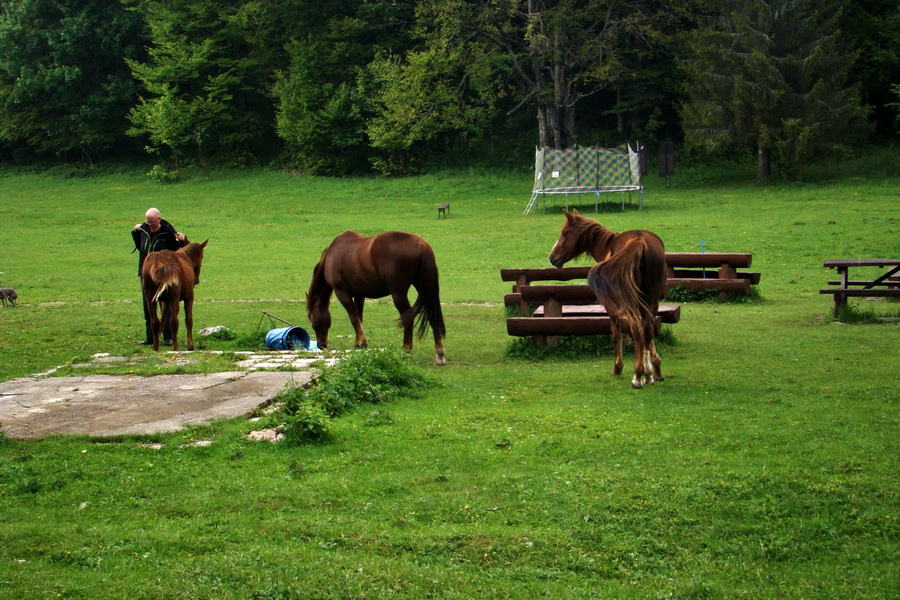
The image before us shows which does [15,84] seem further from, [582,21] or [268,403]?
[268,403]

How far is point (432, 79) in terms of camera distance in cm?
4697

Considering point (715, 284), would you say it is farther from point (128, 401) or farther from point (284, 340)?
point (128, 401)

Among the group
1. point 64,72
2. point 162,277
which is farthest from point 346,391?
point 64,72

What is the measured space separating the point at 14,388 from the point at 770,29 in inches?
1552

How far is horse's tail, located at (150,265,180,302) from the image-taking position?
40.3 ft

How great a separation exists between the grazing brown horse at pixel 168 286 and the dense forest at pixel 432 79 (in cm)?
3246

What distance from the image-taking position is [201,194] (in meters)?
45.6

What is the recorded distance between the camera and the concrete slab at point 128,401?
24.1 feet

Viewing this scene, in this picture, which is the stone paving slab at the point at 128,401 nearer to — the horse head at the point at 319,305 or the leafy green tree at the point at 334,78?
the horse head at the point at 319,305

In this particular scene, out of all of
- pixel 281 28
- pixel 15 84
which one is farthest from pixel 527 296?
pixel 15 84

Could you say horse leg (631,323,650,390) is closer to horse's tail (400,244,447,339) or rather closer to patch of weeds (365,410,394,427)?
patch of weeds (365,410,394,427)

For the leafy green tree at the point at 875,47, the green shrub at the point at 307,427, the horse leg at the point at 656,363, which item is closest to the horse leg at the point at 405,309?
the horse leg at the point at 656,363

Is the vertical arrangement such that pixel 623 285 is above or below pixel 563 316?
above

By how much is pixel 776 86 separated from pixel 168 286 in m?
34.3
